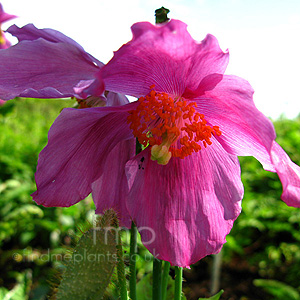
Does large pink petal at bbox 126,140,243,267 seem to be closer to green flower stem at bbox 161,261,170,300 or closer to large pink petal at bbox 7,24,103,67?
green flower stem at bbox 161,261,170,300

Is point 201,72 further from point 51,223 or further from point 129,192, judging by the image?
point 51,223

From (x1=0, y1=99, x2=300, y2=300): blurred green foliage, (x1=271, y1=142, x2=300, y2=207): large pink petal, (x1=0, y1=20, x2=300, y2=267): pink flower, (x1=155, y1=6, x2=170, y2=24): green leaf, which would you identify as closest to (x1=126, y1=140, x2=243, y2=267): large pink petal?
(x1=0, y1=20, x2=300, y2=267): pink flower

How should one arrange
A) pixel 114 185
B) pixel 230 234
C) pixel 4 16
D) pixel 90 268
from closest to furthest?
1. pixel 90 268
2. pixel 114 185
3. pixel 4 16
4. pixel 230 234

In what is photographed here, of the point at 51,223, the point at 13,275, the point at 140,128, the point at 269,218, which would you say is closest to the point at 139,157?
the point at 140,128

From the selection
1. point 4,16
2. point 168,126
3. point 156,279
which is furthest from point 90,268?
point 4,16

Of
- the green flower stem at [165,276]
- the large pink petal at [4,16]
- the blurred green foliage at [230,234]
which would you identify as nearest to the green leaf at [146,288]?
the green flower stem at [165,276]

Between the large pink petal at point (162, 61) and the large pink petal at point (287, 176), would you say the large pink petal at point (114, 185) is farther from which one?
the large pink petal at point (287, 176)

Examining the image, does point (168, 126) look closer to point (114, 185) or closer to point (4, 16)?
point (114, 185)
